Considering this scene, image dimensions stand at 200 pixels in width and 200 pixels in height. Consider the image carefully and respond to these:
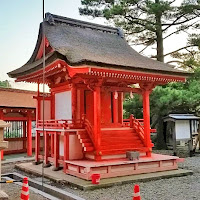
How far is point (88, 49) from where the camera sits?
9.71m

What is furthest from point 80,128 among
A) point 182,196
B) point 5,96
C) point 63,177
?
point 5,96

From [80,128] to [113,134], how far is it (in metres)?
1.22

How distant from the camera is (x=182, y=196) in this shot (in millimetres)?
6297

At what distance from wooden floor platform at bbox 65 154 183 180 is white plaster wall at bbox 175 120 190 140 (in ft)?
13.0

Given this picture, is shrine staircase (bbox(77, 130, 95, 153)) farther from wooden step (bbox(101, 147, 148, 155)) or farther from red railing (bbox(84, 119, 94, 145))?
wooden step (bbox(101, 147, 148, 155))

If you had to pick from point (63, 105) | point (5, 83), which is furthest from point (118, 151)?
point (5, 83)

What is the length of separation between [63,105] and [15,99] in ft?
21.3

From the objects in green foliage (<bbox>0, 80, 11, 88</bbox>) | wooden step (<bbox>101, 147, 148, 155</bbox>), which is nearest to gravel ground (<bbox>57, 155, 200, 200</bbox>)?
wooden step (<bbox>101, 147, 148, 155</bbox>)

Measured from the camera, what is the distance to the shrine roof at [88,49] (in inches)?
328

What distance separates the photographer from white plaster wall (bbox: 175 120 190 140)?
13133 millimetres

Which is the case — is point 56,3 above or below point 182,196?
above

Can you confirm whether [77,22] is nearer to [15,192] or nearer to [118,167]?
[118,167]

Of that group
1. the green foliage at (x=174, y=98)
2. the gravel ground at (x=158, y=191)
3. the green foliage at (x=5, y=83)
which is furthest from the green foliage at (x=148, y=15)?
the green foliage at (x=5, y=83)

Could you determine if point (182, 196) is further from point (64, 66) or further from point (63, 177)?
point (64, 66)
